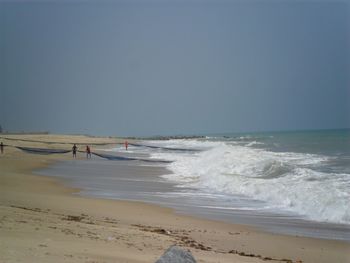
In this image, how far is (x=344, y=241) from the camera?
8000 millimetres

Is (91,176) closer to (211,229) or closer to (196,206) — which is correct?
(196,206)

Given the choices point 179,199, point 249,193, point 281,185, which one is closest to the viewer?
point 179,199

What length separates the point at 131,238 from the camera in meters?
7.15

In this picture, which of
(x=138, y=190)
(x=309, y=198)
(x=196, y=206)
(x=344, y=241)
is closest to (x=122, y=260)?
(x=344, y=241)

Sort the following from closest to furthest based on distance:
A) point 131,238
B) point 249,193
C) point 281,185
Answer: point 131,238, point 281,185, point 249,193

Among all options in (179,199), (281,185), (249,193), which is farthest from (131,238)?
(281,185)

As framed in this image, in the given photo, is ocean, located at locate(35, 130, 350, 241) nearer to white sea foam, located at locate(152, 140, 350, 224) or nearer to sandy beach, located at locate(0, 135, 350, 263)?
white sea foam, located at locate(152, 140, 350, 224)

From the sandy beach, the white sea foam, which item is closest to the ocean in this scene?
the white sea foam

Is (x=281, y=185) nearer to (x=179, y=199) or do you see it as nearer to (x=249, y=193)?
(x=249, y=193)

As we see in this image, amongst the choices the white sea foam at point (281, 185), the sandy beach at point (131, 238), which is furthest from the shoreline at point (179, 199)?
the white sea foam at point (281, 185)

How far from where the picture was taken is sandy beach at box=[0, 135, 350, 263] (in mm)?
5707

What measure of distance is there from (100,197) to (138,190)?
2325 millimetres

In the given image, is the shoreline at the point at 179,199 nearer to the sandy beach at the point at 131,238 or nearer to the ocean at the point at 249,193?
the ocean at the point at 249,193

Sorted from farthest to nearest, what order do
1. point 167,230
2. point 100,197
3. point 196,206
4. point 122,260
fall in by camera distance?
1. point 100,197
2. point 196,206
3. point 167,230
4. point 122,260
